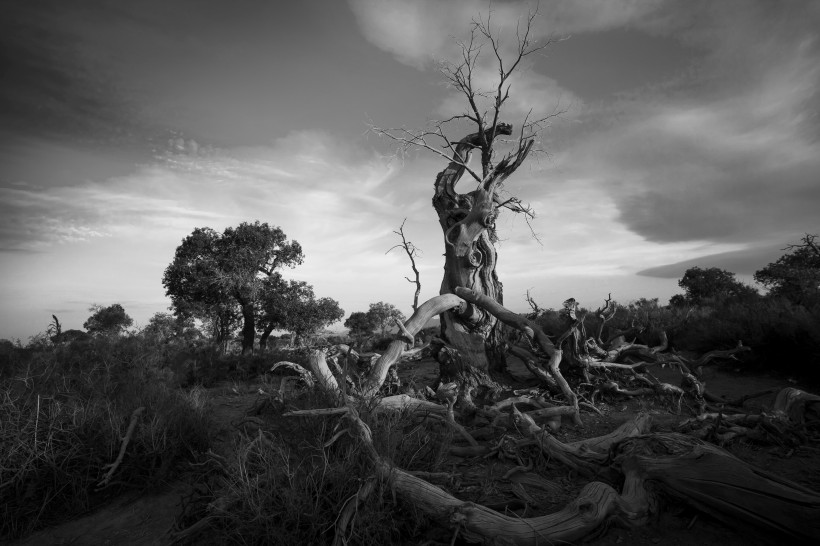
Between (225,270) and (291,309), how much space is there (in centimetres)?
369

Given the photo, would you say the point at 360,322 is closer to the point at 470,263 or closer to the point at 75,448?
the point at 470,263

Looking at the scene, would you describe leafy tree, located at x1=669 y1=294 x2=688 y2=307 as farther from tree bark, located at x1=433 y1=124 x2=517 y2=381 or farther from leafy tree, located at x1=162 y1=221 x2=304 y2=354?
leafy tree, located at x1=162 y1=221 x2=304 y2=354

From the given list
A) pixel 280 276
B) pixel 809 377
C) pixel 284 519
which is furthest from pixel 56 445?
pixel 280 276

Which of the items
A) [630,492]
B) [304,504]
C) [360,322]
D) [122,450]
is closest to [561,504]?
[630,492]

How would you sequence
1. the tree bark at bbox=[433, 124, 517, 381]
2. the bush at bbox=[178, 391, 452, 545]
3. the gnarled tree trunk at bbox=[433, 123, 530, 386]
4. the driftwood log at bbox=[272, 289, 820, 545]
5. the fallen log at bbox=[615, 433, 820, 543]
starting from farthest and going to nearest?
1. the tree bark at bbox=[433, 124, 517, 381]
2. the gnarled tree trunk at bbox=[433, 123, 530, 386]
3. the bush at bbox=[178, 391, 452, 545]
4. the driftwood log at bbox=[272, 289, 820, 545]
5. the fallen log at bbox=[615, 433, 820, 543]

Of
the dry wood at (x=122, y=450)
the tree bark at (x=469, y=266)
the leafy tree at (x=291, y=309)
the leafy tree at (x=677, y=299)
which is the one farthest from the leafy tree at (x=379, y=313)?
the dry wood at (x=122, y=450)

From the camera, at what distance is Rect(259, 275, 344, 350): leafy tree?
67.2 ft

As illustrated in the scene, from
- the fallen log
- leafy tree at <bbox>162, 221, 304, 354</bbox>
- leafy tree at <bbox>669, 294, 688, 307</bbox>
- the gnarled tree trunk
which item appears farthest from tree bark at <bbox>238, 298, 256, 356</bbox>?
leafy tree at <bbox>669, 294, 688, 307</bbox>

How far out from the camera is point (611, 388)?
706cm

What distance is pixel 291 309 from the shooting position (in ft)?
67.4

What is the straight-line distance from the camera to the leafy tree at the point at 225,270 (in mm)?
19234

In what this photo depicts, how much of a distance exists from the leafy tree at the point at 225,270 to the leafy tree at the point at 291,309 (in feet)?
1.92

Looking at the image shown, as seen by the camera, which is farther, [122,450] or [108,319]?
[108,319]

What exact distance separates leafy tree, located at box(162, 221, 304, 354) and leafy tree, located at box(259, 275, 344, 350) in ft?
1.92
